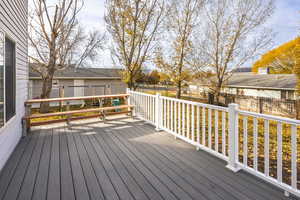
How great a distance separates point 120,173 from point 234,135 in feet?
5.57

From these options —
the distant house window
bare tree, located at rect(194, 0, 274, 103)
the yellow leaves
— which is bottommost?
the distant house window

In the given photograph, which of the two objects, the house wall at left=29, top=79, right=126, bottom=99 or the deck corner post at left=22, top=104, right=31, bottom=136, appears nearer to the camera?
the deck corner post at left=22, top=104, right=31, bottom=136

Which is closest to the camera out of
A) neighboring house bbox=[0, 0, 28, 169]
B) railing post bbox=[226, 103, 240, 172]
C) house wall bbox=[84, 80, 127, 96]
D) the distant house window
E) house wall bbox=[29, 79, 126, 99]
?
railing post bbox=[226, 103, 240, 172]

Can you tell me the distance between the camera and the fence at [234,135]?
1.99 meters

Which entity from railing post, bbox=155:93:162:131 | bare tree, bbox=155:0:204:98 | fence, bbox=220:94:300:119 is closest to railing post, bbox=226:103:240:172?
railing post, bbox=155:93:162:131

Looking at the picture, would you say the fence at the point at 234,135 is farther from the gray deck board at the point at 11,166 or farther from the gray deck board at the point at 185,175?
the gray deck board at the point at 11,166

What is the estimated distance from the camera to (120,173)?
97.0 inches

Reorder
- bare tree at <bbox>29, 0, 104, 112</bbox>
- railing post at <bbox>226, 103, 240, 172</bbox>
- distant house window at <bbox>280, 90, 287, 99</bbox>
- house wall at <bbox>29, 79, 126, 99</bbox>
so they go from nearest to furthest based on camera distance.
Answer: railing post at <bbox>226, 103, 240, 172</bbox> < bare tree at <bbox>29, 0, 104, 112</bbox> < house wall at <bbox>29, 79, 126, 99</bbox> < distant house window at <bbox>280, 90, 287, 99</bbox>

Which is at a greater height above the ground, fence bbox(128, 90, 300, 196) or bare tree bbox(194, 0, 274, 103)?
bare tree bbox(194, 0, 274, 103)

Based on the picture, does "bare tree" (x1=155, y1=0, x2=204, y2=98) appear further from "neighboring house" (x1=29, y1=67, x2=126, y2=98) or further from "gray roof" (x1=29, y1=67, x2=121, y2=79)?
"gray roof" (x1=29, y1=67, x2=121, y2=79)

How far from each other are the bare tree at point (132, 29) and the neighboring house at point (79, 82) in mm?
5207

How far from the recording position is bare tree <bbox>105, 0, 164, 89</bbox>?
680cm

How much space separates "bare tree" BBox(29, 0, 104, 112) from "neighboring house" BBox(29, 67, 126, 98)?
115 inches

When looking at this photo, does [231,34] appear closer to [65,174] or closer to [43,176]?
[65,174]
